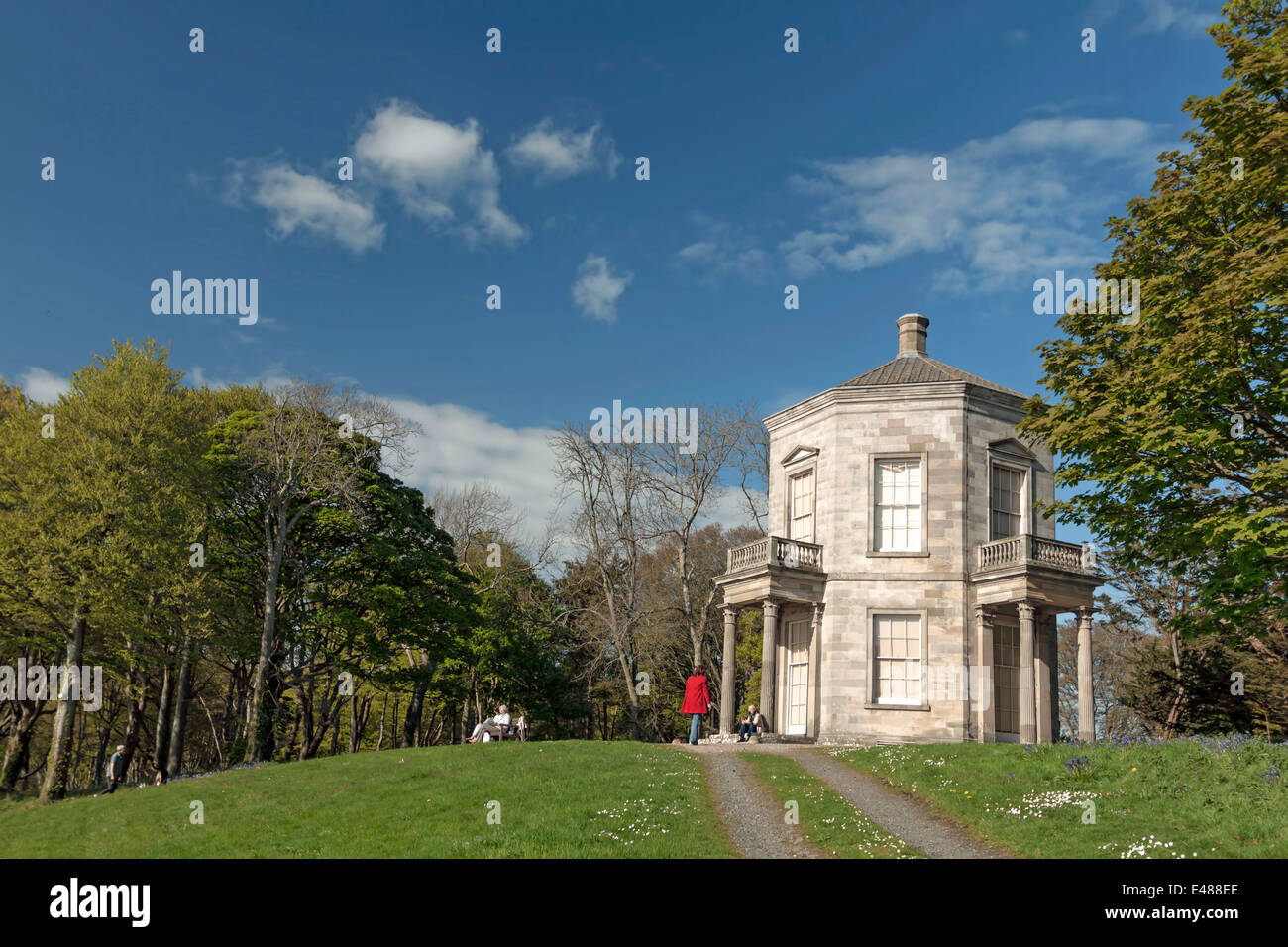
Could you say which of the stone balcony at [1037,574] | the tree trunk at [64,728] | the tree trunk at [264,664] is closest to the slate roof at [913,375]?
the stone balcony at [1037,574]

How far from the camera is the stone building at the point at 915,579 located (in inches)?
1251

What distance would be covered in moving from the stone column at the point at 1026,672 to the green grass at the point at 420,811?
469 inches

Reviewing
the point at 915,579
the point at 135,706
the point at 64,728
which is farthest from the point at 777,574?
the point at 135,706

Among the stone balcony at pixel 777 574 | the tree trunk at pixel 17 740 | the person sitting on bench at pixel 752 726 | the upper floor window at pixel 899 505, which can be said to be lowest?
the tree trunk at pixel 17 740

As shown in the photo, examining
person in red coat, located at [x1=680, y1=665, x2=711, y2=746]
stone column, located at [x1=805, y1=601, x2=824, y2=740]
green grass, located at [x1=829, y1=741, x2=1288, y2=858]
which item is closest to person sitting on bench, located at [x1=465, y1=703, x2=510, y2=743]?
person in red coat, located at [x1=680, y1=665, x2=711, y2=746]

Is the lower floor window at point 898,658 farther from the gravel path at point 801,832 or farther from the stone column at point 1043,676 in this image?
the gravel path at point 801,832

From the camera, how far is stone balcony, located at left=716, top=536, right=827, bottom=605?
107 feet

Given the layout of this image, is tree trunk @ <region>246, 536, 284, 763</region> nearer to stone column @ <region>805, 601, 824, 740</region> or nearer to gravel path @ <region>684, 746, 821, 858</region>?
gravel path @ <region>684, 746, 821, 858</region>

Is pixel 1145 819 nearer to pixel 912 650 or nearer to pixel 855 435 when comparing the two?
pixel 912 650

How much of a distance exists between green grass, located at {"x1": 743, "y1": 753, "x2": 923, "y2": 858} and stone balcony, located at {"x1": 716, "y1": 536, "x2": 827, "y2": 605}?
990 cm

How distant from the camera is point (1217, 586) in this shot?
2125cm
